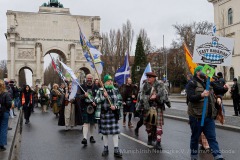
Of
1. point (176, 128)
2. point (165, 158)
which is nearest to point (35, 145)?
point (165, 158)

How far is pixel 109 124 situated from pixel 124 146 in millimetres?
1597

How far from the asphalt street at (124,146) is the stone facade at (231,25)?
105 ft

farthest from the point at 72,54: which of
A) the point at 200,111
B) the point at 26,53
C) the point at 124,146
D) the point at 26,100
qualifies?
the point at 200,111

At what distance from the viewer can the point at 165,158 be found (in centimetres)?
802

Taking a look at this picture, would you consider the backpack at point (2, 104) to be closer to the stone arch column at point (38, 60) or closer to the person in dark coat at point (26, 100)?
the person in dark coat at point (26, 100)

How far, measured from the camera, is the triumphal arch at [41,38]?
62.0m

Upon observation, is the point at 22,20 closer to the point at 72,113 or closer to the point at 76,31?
the point at 76,31

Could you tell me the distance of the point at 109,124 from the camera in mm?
8445

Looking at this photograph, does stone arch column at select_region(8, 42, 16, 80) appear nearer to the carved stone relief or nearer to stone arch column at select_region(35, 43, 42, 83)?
the carved stone relief

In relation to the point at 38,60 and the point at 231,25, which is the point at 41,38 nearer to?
the point at 38,60

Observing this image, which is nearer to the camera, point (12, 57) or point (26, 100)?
point (26, 100)

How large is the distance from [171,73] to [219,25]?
22.7 metres

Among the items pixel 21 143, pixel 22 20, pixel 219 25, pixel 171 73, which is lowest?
pixel 21 143

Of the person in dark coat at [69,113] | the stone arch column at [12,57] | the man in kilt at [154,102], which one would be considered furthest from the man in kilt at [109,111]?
the stone arch column at [12,57]
